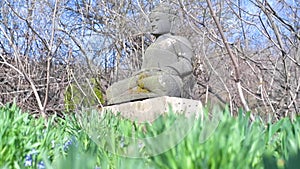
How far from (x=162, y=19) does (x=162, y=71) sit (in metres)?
0.68

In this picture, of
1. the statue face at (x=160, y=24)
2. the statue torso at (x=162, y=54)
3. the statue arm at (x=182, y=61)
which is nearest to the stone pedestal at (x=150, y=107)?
the statue arm at (x=182, y=61)

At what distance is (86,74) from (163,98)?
3.22 metres

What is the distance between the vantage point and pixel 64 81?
244 inches

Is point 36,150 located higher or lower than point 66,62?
lower

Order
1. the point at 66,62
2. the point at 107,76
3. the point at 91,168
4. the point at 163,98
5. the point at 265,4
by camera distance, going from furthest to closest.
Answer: the point at 107,76 → the point at 66,62 → the point at 163,98 → the point at 265,4 → the point at 91,168

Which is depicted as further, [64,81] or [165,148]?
[64,81]

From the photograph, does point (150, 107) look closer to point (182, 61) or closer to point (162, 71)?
point (162, 71)

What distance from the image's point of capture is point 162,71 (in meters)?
3.41

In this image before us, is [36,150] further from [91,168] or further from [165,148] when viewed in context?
[91,168]

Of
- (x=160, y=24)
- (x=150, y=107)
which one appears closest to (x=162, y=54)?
(x=160, y=24)

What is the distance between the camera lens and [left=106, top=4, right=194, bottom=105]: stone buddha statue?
323 centimetres

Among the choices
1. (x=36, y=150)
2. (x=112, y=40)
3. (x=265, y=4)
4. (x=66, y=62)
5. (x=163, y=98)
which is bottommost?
(x=36, y=150)

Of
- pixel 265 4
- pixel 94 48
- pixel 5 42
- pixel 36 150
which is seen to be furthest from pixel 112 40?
pixel 36 150

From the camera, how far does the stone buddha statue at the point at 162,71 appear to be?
3.23 metres
